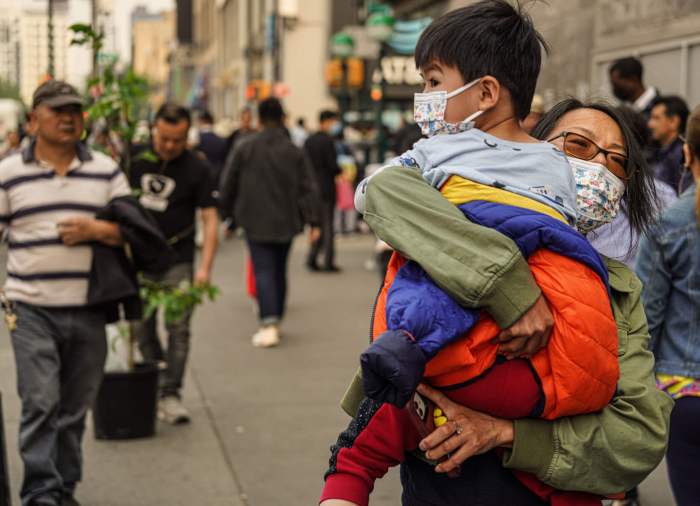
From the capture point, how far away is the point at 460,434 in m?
2.15

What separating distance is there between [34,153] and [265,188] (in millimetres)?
4668

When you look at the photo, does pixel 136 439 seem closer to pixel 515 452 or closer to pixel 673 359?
pixel 673 359

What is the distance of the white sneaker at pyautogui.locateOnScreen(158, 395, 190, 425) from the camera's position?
7027 mm

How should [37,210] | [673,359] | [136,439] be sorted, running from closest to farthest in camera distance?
[673,359] < [37,210] < [136,439]

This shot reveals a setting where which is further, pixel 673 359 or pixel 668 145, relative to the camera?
pixel 668 145

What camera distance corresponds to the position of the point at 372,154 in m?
24.3

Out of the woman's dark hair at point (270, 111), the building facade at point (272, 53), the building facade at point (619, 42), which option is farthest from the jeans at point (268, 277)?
the building facade at point (272, 53)

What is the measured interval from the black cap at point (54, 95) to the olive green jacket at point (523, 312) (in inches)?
127

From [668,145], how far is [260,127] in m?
4.37

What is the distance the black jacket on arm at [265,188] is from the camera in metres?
9.61

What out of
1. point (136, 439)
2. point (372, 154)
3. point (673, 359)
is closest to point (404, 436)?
point (673, 359)

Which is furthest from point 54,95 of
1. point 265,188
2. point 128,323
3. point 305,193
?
point 305,193

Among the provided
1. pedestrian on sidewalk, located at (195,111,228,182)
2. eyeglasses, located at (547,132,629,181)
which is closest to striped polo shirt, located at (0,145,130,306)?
eyeglasses, located at (547,132,629,181)

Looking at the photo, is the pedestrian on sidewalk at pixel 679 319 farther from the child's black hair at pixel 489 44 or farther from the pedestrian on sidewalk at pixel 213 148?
the pedestrian on sidewalk at pixel 213 148
